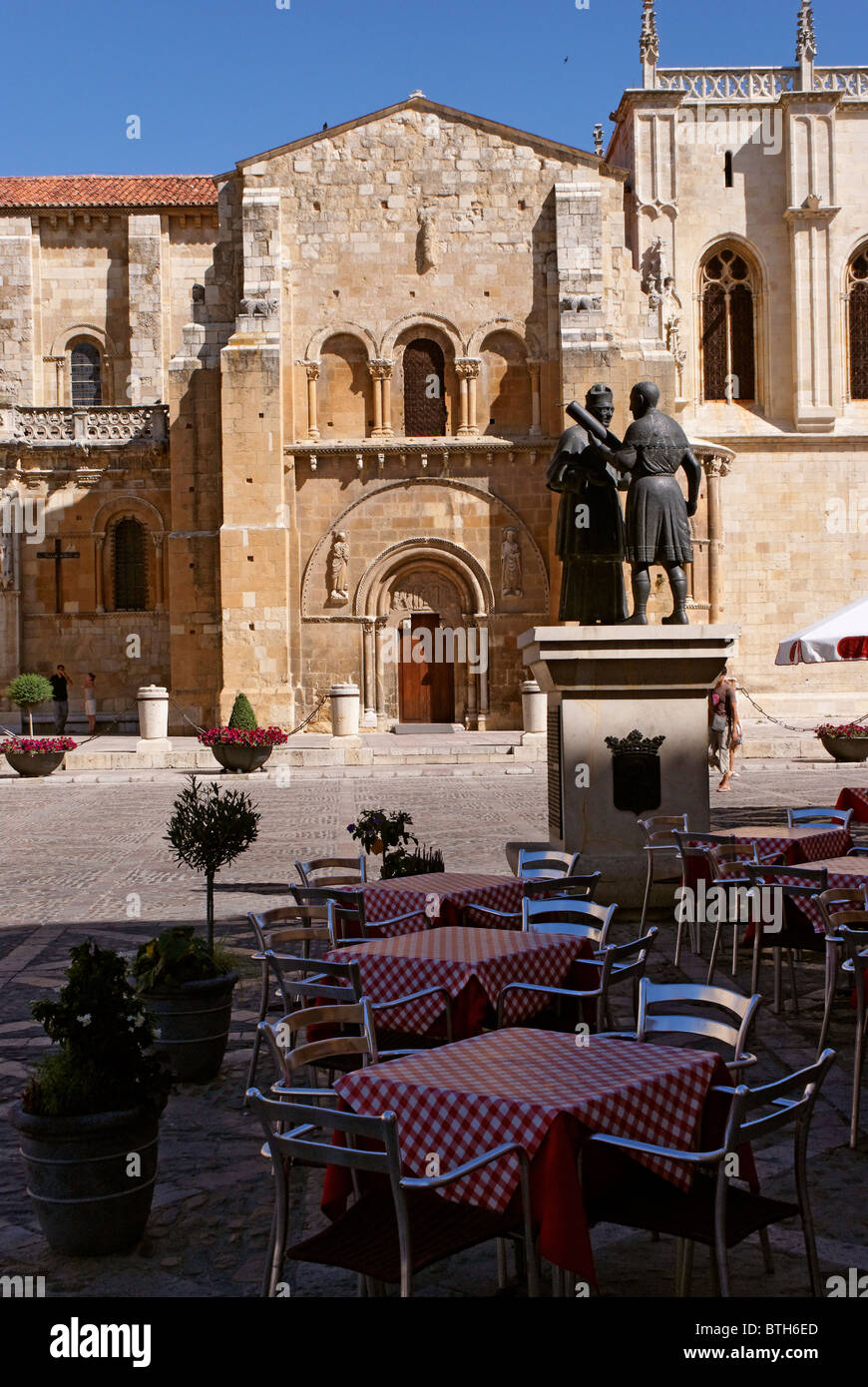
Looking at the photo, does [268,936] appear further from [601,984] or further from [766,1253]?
[766,1253]

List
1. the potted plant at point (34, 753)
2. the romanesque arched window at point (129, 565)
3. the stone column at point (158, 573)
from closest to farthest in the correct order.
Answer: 1. the potted plant at point (34, 753)
2. the stone column at point (158, 573)
3. the romanesque arched window at point (129, 565)

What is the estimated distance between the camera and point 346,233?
96.6ft

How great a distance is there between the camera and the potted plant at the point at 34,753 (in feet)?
72.5

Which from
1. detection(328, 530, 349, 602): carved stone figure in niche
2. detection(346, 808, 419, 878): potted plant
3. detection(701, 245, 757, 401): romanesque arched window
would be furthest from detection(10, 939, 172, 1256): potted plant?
detection(701, 245, 757, 401): romanesque arched window

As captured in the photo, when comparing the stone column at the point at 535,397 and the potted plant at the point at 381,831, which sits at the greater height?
Answer: the stone column at the point at 535,397

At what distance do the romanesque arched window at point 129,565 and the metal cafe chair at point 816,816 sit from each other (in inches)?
968

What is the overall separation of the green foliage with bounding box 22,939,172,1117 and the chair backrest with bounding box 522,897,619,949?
243cm

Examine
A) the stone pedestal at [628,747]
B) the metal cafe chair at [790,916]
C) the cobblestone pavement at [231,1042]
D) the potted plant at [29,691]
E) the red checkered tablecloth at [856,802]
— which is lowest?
the cobblestone pavement at [231,1042]

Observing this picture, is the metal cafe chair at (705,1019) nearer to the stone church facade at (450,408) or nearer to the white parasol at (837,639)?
the white parasol at (837,639)

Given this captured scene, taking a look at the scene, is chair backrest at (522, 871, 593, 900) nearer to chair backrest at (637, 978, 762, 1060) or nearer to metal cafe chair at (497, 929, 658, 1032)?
metal cafe chair at (497, 929, 658, 1032)

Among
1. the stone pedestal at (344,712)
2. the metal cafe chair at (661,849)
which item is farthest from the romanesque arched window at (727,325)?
the metal cafe chair at (661,849)

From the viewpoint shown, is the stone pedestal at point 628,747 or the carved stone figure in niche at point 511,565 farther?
the carved stone figure in niche at point 511,565

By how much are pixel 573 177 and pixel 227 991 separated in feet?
87.7

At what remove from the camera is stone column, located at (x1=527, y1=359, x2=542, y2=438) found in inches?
1165
